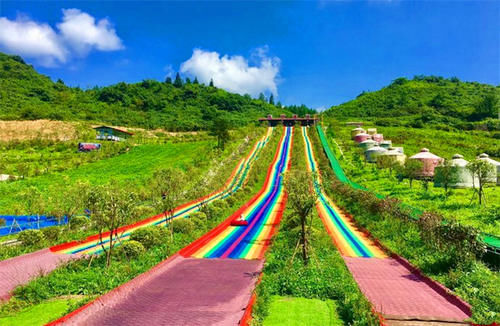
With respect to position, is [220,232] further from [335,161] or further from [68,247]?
[335,161]

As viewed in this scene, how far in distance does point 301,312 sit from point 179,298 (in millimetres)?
3901

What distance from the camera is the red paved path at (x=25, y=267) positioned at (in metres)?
10.6

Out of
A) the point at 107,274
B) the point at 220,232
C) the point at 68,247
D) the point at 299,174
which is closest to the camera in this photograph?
the point at 107,274

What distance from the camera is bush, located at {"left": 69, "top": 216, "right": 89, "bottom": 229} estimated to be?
61.6ft

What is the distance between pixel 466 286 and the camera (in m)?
9.73

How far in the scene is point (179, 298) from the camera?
9703mm

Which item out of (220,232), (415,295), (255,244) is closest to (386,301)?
(415,295)

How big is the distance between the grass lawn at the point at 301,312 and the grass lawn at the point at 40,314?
604cm

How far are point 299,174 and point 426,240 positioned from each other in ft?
21.0

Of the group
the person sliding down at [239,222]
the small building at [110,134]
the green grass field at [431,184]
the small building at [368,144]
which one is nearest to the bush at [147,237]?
the person sliding down at [239,222]

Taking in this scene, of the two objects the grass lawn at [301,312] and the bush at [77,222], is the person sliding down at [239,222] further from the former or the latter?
the grass lawn at [301,312]

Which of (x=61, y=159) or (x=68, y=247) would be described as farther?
(x=61, y=159)

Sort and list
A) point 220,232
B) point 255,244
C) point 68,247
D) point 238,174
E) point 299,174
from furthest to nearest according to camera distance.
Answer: point 238,174
point 220,232
point 255,244
point 68,247
point 299,174

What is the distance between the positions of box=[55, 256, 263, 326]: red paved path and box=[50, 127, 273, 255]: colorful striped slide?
9.64ft
